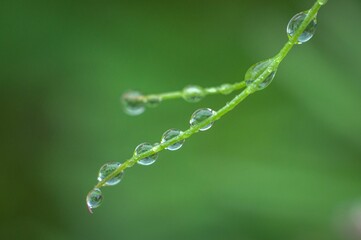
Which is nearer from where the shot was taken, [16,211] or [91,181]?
[91,181]

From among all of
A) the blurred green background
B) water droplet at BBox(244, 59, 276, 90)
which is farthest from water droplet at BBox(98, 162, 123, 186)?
the blurred green background

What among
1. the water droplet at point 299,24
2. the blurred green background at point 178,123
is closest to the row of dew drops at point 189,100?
the water droplet at point 299,24

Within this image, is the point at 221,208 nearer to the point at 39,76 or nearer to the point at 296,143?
the point at 296,143

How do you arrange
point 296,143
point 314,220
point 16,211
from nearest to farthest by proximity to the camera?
point 314,220
point 296,143
point 16,211

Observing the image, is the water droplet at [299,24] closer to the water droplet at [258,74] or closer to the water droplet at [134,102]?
the water droplet at [258,74]

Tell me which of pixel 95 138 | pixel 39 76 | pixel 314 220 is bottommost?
pixel 314 220

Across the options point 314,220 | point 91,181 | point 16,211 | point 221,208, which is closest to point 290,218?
point 314,220

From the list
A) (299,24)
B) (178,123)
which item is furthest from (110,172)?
(178,123)

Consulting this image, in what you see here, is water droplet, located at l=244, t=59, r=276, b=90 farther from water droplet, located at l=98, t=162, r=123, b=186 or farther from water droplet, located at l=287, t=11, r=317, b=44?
water droplet, located at l=98, t=162, r=123, b=186
